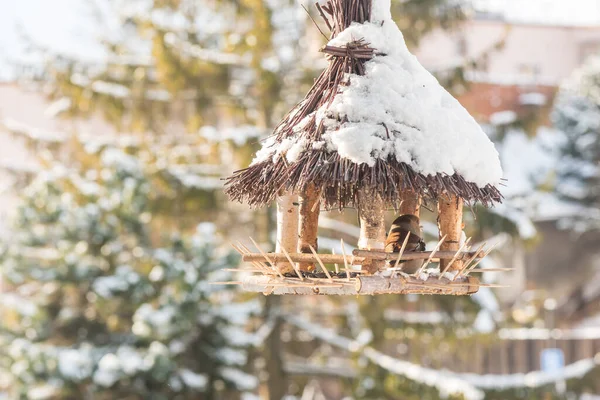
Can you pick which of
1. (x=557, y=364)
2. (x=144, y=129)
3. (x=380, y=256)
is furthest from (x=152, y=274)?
(x=557, y=364)

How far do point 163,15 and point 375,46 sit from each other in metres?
8.38

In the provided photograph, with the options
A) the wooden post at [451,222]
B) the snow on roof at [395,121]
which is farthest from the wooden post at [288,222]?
the wooden post at [451,222]

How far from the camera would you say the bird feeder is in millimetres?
3705

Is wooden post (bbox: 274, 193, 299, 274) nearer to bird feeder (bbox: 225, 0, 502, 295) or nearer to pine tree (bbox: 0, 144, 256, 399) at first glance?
bird feeder (bbox: 225, 0, 502, 295)

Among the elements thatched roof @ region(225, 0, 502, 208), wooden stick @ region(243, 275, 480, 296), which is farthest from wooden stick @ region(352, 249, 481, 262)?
thatched roof @ region(225, 0, 502, 208)

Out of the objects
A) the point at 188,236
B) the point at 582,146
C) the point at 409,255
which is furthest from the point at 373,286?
the point at 582,146

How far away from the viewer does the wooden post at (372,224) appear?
3932 mm

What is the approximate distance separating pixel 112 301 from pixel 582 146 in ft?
52.5

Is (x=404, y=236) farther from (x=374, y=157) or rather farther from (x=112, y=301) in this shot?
(x=112, y=301)

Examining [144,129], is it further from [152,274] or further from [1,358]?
[1,358]

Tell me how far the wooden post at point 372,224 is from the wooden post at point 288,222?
0.40m

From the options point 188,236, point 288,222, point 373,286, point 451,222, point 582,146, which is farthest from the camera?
point 582,146

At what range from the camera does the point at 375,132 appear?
3.73 m

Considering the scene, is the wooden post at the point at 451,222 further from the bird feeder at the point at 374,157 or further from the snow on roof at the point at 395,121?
the snow on roof at the point at 395,121
